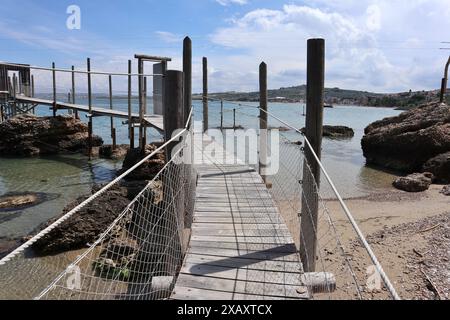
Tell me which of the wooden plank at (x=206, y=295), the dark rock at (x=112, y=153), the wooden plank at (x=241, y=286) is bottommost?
the dark rock at (x=112, y=153)

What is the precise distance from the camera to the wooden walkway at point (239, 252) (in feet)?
9.61

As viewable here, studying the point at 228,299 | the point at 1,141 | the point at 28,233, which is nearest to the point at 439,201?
the point at 228,299

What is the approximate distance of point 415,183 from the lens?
1028 cm

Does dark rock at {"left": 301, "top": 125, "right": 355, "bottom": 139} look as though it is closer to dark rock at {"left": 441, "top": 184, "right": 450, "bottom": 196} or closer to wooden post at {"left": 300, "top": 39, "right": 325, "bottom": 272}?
dark rock at {"left": 441, "top": 184, "right": 450, "bottom": 196}

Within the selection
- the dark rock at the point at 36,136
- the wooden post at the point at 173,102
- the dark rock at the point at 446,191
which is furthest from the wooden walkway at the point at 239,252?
the dark rock at the point at 36,136

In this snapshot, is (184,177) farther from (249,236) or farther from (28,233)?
(28,233)

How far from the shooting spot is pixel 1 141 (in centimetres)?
1716

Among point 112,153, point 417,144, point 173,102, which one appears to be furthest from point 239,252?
point 112,153

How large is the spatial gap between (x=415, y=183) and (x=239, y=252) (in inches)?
328

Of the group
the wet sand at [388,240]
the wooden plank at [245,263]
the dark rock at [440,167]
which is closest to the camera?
the wooden plank at [245,263]

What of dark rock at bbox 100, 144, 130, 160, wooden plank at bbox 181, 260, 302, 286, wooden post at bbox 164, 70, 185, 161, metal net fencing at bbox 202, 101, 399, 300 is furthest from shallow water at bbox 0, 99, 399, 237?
Result: wooden plank at bbox 181, 260, 302, 286

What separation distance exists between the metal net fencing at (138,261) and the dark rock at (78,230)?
0.35 ft

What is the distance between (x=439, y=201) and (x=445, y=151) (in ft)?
15.4

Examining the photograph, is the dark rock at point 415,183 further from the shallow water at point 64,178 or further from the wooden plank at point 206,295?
the wooden plank at point 206,295
